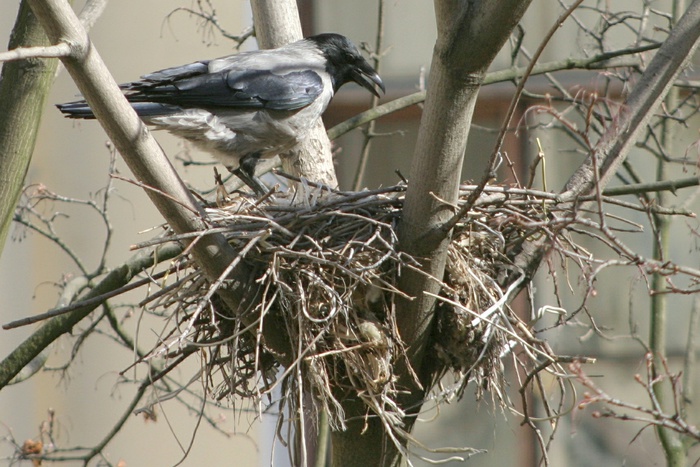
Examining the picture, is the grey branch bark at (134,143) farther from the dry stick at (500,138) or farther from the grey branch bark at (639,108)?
the grey branch bark at (639,108)

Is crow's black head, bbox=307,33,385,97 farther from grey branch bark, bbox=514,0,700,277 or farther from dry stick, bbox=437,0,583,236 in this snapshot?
dry stick, bbox=437,0,583,236

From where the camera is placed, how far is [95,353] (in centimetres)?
625

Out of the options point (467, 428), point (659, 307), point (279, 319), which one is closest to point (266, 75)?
point (279, 319)

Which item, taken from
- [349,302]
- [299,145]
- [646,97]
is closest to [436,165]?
[349,302]

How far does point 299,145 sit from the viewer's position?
3803 millimetres

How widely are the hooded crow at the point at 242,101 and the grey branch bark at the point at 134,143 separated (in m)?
0.95

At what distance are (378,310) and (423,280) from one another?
21 centimetres

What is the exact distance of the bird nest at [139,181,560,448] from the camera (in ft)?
8.69

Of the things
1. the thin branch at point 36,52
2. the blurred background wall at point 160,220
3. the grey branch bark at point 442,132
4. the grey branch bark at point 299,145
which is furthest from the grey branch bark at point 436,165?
the blurred background wall at point 160,220

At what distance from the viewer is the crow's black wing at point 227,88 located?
326 cm

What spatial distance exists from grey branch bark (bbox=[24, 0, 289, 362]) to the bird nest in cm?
9

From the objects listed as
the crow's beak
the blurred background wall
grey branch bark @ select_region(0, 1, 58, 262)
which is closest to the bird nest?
grey branch bark @ select_region(0, 1, 58, 262)

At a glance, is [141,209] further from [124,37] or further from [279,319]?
[279,319]

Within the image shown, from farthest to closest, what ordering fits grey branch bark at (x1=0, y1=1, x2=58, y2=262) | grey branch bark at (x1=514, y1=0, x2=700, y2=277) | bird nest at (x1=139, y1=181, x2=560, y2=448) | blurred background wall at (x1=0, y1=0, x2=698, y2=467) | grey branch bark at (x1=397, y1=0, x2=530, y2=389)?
blurred background wall at (x1=0, y1=0, x2=698, y2=467) → grey branch bark at (x1=0, y1=1, x2=58, y2=262) → grey branch bark at (x1=514, y1=0, x2=700, y2=277) → bird nest at (x1=139, y1=181, x2=560, y2=448) → grey branch bark at (x1=397, y1=0, x2=530, y2=389)
